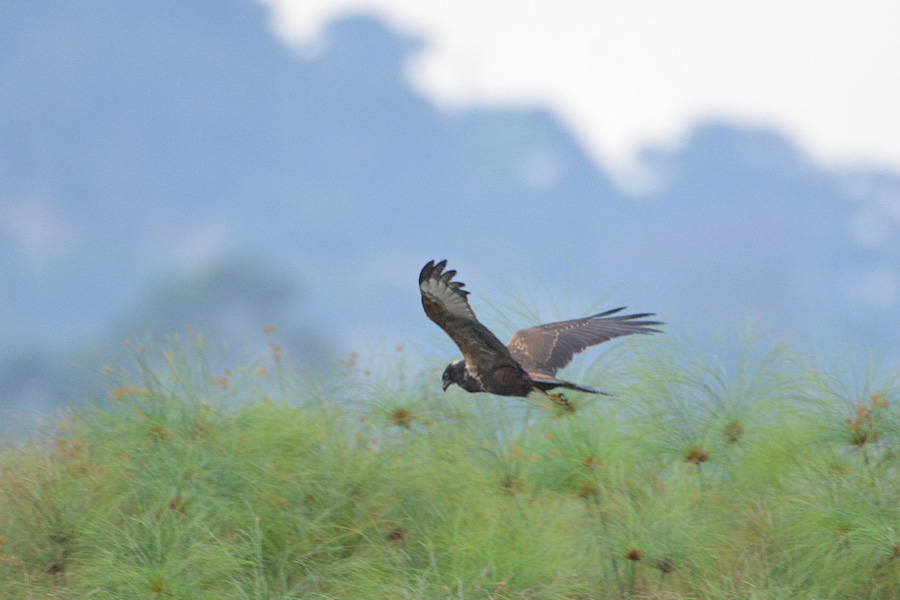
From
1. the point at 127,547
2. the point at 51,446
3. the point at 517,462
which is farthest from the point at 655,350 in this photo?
the point at 51,446

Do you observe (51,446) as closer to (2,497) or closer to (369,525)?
(2,497)

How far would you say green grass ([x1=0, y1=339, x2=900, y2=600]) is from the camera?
5.74 m

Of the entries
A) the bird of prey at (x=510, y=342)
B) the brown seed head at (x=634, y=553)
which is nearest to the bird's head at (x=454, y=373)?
the bird of prey at (x=510, y=342)

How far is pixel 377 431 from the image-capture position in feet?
22.1

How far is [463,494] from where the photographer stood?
638cm

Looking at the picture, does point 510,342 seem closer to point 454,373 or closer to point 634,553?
point 454,373

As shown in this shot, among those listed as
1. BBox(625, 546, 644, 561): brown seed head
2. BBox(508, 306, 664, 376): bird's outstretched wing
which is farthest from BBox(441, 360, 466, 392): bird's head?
BBox(625, 546, 644, 561): brown seed head

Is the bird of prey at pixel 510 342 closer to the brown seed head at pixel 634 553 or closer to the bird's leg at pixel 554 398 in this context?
the bird's leg at pixel 554 398

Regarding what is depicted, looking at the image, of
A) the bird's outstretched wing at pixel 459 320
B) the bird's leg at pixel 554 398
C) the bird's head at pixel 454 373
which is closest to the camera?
the bird's outstretched wing at pixel 459 320

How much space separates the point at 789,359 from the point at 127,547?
421 cm

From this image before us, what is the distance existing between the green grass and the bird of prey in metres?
0.46

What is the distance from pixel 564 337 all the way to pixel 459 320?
130 cm

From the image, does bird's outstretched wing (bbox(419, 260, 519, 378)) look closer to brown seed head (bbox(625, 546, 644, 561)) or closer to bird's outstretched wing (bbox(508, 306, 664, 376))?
bird's outstretched wing (bbox(508, 306, 664, 376))

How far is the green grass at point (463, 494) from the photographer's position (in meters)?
5.74
